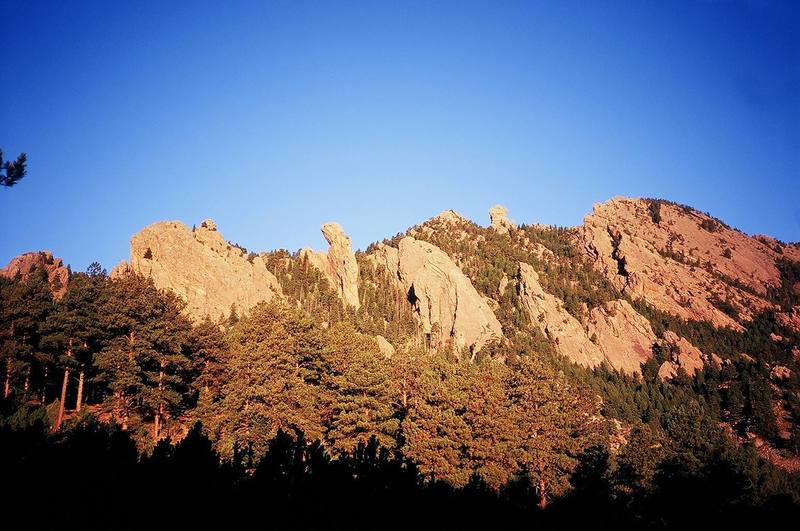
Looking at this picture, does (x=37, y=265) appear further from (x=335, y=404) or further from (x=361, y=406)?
(x=361, y=406)

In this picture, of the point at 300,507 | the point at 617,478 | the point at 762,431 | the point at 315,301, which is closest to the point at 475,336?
the point at 315,301

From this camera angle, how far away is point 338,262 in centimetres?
13162

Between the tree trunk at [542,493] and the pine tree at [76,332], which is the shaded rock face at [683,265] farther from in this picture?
the pine tree at [76,332]

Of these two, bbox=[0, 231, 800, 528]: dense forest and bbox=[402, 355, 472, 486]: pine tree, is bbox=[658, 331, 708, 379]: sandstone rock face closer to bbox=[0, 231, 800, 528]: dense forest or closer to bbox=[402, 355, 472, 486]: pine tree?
bbox=[0, 231, 800, 528]: dense forest

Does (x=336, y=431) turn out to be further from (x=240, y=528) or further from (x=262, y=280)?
(x=262, y=280)

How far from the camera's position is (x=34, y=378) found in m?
40.4

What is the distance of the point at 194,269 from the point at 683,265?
166971 millimetres

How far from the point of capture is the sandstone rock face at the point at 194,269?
81.4 metres

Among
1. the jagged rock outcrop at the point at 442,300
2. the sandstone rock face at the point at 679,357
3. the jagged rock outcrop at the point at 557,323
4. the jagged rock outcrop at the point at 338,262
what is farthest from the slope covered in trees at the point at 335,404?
the sandstone rock face at the point at 679,357

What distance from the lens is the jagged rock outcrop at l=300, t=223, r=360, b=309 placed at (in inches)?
5010

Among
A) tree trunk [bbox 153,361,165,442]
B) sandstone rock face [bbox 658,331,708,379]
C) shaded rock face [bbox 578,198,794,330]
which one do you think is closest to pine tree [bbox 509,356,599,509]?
tree trunk [bbox 153,361,165,442]

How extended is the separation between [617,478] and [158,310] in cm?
3921

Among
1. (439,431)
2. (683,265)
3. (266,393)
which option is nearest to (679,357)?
(683,265)

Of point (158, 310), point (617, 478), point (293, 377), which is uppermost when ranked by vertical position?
point (158, 310)
